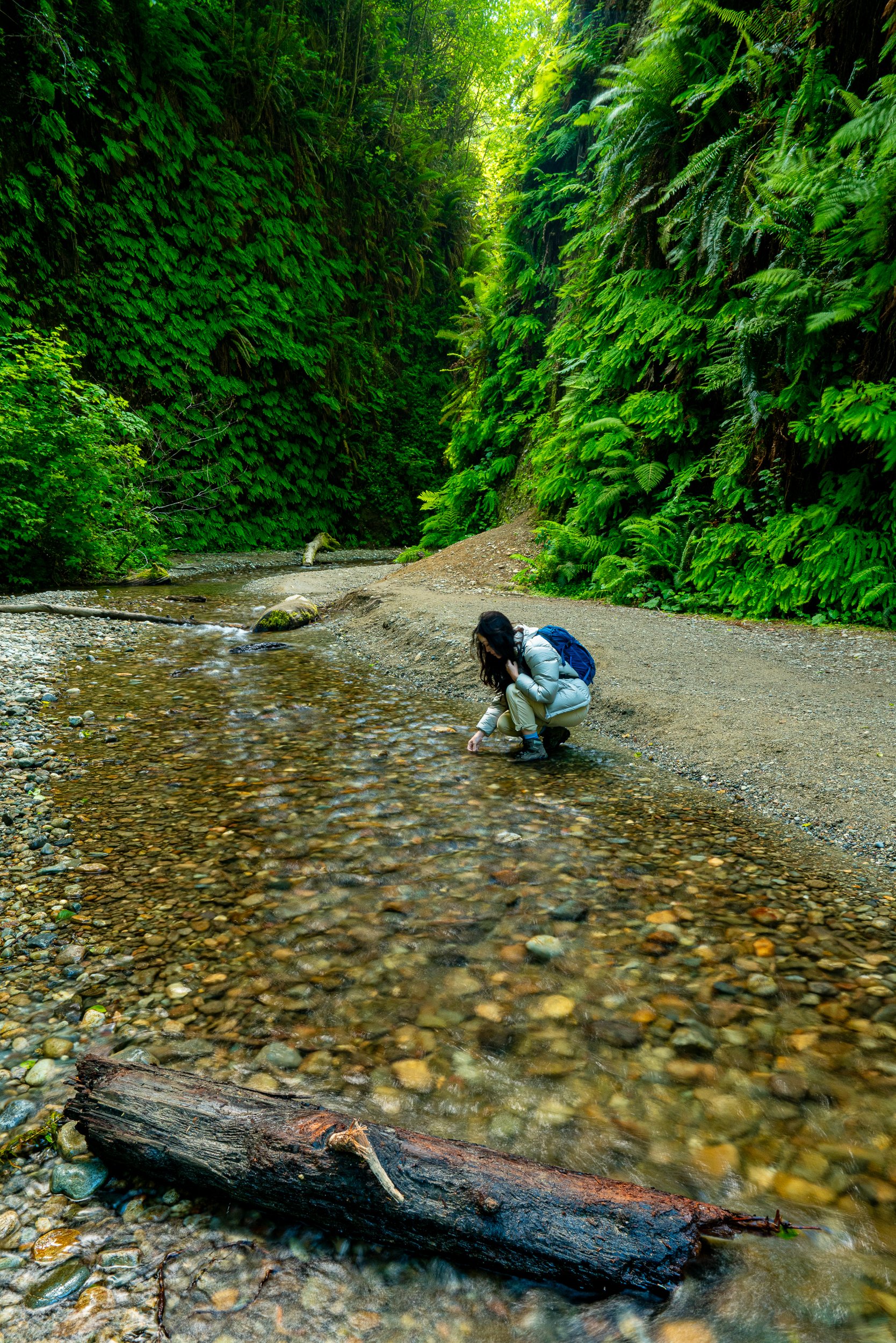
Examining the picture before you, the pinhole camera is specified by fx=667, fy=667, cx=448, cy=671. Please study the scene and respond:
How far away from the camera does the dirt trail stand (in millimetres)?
3336

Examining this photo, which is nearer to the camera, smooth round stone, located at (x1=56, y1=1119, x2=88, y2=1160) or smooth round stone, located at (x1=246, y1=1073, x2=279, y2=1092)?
smooth round stone, located at (x1=56, y1=1119, x2=88, y2=1160)

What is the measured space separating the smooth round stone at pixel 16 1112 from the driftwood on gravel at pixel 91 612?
6.52 m

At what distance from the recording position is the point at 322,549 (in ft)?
57.1

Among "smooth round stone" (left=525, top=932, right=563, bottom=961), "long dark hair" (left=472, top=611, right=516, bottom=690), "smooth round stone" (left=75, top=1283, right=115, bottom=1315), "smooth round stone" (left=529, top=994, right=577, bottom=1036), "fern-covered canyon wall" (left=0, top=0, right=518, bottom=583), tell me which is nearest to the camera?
"smooth round stone" (left=75, top=1283, right=115, bottom=1315)

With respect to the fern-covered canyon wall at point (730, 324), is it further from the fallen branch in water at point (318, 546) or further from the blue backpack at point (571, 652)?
the fallen branch in water at point (318, 546)

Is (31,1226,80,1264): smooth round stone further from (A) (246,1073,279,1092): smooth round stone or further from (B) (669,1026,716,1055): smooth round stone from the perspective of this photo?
(B) (669,1026,716,1055): smooth round stone

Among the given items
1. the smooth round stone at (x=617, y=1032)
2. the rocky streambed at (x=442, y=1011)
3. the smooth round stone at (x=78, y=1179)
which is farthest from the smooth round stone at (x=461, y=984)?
the smooth round stone at (x=78, y=1179)

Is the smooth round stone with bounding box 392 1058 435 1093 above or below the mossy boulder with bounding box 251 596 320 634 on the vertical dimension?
below

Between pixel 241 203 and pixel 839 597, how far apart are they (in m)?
16.2

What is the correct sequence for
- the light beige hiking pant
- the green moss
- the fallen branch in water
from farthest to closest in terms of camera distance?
the fallen branch in water → the green moss → the light beige hiking pant

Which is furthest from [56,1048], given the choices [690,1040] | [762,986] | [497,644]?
[497,644]

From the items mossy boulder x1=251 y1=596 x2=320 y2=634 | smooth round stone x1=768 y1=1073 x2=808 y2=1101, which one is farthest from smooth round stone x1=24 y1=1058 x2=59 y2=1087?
mossy boulder x1=251 y1=596 x2=320 y2=634

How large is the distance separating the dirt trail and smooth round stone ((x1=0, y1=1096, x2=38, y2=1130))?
311 cm

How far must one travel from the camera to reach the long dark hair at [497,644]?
12.5 feet
